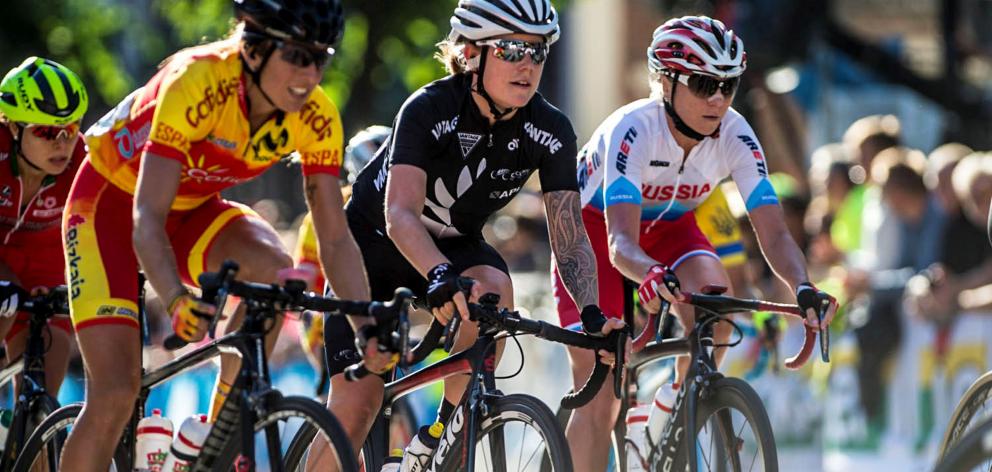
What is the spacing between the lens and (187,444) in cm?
623

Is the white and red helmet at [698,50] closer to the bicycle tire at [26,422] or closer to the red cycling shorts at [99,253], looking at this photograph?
the red cycling shorts at [99,253]

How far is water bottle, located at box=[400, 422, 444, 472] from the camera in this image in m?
6.73

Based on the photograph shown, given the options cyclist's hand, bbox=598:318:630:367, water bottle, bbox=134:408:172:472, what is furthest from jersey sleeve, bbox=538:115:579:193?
water bottle, bbox=134:408:172:472

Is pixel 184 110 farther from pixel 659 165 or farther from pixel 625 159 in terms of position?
pixel 659 165

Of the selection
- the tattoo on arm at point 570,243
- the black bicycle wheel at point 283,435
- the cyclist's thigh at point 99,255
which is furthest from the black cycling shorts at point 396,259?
the black bicycle wheel at point 283,435

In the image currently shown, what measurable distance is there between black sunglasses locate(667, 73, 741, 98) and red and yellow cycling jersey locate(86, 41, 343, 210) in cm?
166

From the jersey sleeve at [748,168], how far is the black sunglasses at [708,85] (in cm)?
31

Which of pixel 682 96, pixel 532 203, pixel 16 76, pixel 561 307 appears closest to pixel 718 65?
pixel 682 96

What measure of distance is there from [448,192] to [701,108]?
46.4 inches

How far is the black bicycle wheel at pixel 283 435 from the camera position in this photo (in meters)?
5.66

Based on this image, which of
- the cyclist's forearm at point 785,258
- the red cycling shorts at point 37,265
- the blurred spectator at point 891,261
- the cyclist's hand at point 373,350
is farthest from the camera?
the blurred spectator at point 891,261

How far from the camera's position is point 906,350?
477 inches

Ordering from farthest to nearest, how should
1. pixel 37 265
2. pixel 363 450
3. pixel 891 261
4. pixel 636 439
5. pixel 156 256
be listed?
pixel 891 261 < pixel 37 265 < pixel 636 439 < pixel 363 450 < pixel 156 256

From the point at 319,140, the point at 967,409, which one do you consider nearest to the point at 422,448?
the point at 319,140
